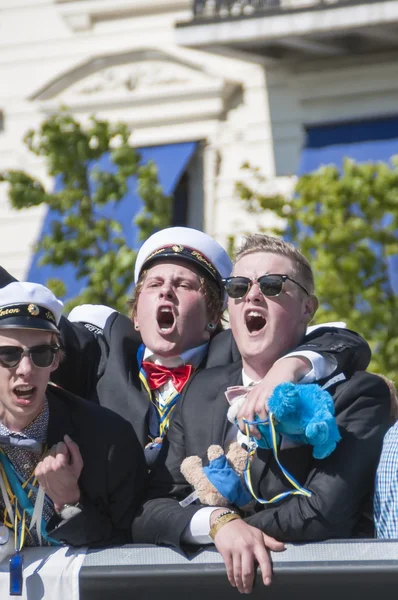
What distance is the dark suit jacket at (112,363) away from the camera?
397 centimetres

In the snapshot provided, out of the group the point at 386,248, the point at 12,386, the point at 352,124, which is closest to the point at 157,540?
the point at 12,386

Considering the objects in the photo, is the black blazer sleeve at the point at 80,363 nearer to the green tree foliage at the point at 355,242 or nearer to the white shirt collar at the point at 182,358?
the white shirt collar at the point at 182,358

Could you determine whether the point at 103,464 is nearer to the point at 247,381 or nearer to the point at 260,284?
the point at 247,381

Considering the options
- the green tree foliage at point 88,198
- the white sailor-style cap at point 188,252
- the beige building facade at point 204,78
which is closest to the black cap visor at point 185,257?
the white sailor-style cap at point 188,252

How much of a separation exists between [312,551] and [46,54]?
426 inches

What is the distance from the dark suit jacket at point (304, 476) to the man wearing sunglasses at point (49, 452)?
0.36 feet

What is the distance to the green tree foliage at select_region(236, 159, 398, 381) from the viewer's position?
885 centimetres

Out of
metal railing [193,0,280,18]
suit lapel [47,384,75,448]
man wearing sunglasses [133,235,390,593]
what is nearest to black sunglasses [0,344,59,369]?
suit lapel [47,384,75,448]

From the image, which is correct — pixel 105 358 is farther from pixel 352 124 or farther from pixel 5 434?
pixel 352 124

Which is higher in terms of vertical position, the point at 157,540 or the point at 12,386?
the point at 12,386

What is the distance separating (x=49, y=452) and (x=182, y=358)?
0.94 m

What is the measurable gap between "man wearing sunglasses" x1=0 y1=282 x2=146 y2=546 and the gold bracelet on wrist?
0.33m

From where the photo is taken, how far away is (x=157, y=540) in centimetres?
321

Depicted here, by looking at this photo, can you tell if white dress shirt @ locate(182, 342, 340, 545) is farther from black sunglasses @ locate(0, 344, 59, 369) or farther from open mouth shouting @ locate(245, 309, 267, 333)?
black sunglasses @ locate(0, 344, 59, 369)
